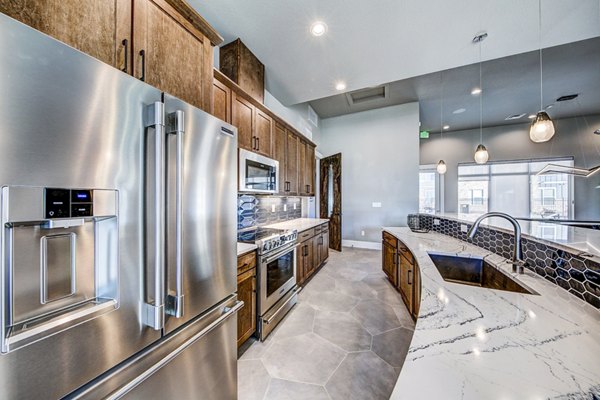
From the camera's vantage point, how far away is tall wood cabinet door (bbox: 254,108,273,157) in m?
2.59

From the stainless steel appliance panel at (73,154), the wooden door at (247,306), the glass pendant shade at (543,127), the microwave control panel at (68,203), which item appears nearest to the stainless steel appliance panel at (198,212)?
the stainless steel appliance panel at (73,154)

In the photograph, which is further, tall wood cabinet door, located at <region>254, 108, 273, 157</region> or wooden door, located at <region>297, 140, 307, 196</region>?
wooden door, located at <region>297, 140, 307, 196</region>

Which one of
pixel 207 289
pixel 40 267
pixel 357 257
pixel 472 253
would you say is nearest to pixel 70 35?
pixel 40 267

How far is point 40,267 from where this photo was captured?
618 mm

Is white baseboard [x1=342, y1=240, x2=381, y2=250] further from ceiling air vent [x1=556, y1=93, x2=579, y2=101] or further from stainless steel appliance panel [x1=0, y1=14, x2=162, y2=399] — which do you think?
stainless steel appliance panel [x1=0, y1=14, x2=162, y2=399]

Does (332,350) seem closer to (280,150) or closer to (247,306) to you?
(247,306)

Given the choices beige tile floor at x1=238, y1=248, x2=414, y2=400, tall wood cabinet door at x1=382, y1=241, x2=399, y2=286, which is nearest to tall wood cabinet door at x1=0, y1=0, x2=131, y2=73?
beige tile floor at x1=238, y1=248, x2=414, y2=400

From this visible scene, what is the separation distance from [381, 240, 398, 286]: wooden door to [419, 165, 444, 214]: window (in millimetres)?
4317

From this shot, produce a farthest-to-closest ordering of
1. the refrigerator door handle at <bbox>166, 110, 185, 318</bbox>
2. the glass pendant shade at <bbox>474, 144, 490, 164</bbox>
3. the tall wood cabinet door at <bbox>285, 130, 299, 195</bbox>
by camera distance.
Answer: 1. the glass pendant shade at <bbox>474, 144, 490, 164</bbox>
2. the tall wood cabinet door at <bbox>285, 130, 299, 195</bbox>
3. the refrigerator door handle at <bbox>166, 110, 185, 318</bbox>

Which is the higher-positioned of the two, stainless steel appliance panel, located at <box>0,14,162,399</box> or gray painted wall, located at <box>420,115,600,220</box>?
→ gray painted wall, located at <box>420,115,600,220</box>

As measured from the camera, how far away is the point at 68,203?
2.14ft

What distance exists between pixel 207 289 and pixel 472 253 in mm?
2060

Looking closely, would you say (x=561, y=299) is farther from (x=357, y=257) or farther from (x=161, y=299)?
(x=357, y=257)

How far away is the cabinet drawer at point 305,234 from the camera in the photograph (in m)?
2.99
